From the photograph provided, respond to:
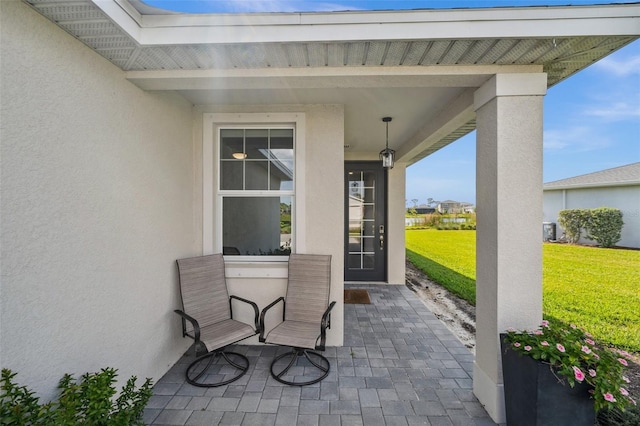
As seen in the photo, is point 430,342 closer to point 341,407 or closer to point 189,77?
point 341,407

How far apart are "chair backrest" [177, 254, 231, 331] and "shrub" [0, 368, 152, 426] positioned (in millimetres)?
1126

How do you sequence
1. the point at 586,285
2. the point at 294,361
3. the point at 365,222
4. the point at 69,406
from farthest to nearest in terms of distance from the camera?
the point at 365,222
the point at 586,285
the point at 294,361
the point at 69,406

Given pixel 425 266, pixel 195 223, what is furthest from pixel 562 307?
pixel 195 223

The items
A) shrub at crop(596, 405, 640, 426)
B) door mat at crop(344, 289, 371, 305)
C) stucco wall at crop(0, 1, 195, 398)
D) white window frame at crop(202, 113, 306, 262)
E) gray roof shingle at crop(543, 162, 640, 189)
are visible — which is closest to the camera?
stucco wall at crop(0, 1, 195, 398)

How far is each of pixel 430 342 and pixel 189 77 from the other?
3.86m

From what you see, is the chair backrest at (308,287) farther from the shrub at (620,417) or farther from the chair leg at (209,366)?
the shrub at (620,417)

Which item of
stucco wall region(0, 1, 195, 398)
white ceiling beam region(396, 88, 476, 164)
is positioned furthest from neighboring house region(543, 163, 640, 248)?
stucco wall region(0, 1, 195, 398)

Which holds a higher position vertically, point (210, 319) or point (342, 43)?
point (342, 43)

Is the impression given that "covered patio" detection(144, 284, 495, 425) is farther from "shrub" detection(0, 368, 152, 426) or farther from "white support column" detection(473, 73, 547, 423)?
"shrub" detection(0, 368, 152, 426)

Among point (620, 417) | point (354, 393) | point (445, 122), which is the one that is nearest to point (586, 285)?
point (620, 417)

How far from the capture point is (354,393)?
2348 mm

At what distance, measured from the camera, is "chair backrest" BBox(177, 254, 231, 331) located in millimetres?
2773

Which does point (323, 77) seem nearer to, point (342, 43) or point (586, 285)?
point (342, 43)

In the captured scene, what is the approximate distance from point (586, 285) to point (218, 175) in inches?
284
